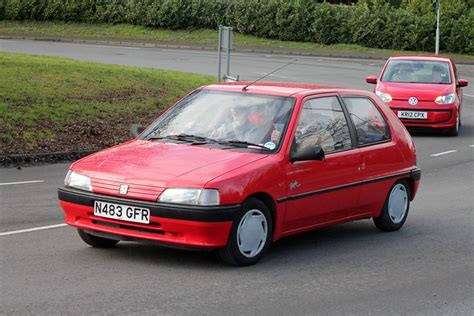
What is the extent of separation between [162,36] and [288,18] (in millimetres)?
6591

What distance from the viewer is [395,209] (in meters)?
10.5

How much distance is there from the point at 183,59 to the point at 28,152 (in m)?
23.5

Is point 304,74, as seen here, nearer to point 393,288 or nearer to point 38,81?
point 38,81

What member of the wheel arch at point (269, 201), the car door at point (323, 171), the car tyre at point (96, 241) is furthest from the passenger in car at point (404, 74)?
the car tyre at point (96, 241)

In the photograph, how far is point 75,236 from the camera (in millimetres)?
9664

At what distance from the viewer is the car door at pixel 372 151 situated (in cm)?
988

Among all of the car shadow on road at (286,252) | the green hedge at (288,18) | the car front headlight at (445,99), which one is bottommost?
the green hedge at (288,18)

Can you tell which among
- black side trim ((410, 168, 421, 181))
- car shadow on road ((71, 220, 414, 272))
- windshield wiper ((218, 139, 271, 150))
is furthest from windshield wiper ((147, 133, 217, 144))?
black side trim ((410, 168, 421, 181))

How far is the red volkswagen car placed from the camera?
21.4m

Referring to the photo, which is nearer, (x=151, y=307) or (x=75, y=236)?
(x=151, y=307)

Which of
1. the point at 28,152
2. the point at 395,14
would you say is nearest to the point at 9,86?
the point at 28,152

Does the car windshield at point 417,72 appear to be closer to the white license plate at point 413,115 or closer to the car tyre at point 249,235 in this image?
the white license plate at point 413,115

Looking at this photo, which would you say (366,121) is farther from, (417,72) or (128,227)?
(417,72)

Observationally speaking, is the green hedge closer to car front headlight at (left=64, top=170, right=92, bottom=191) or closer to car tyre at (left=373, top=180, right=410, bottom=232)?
car tyre at (left=373, top=180, right=410, bottom=232)
